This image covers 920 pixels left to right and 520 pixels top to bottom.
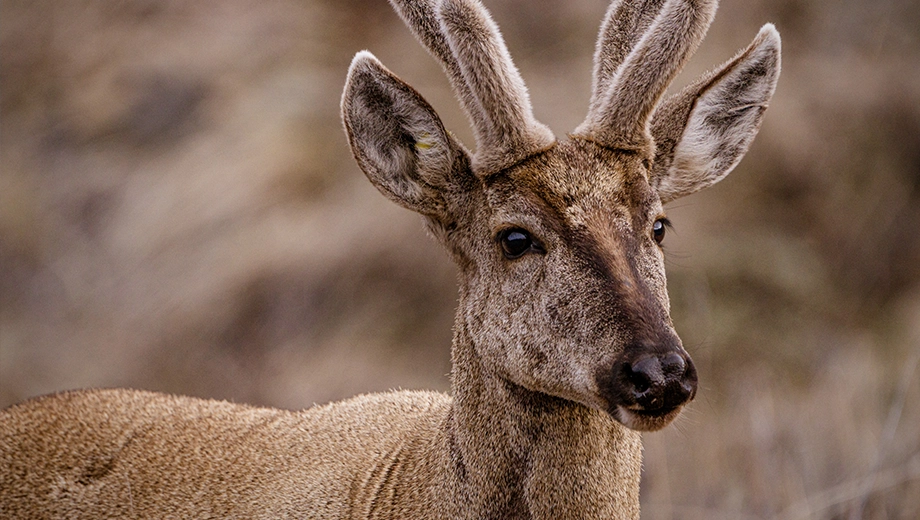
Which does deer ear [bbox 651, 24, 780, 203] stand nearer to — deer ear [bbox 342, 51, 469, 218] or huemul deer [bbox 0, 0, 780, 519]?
huemul deer [bbox 0, 0, 780, 519]

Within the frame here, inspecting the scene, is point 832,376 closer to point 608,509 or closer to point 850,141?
point 850,141

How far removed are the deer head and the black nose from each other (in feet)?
0.20

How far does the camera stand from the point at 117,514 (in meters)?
4.39

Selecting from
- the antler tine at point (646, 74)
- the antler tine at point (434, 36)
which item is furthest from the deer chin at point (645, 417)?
the antler tine at point (434, 36)

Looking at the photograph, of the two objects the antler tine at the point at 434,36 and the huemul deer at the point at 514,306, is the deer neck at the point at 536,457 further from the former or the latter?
the antler tine at the point at 434,36

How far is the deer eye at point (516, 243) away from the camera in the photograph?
3.72 m

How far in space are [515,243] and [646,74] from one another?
790mm

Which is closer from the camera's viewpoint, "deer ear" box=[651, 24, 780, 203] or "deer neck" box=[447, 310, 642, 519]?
"deer neck" box=[447, 310, 642, 519]

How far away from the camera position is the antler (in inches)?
149

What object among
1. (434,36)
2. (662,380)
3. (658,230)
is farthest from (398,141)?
(662,380)

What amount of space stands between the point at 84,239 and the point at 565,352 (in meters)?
8.34

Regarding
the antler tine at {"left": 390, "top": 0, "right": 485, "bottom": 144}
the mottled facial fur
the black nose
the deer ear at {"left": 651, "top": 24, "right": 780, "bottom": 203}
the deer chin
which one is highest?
the antler tine at {"left": 390, "top": 0, "right": 485, "bottom": 144}

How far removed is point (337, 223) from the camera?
34.9 ft

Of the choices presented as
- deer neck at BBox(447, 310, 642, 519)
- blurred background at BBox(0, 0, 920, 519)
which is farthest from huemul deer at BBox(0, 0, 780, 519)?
blurred background at BBox(0, 0, 920, 519)
